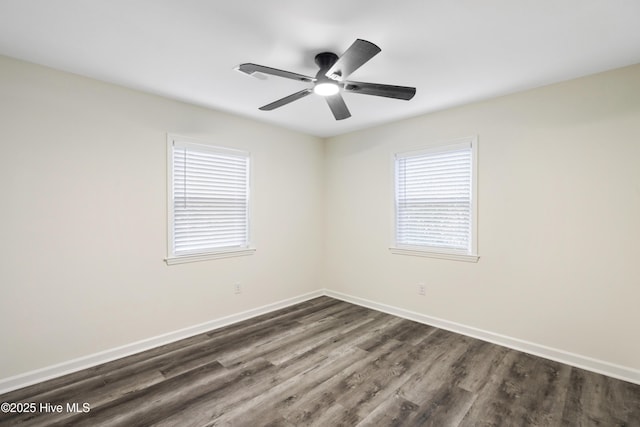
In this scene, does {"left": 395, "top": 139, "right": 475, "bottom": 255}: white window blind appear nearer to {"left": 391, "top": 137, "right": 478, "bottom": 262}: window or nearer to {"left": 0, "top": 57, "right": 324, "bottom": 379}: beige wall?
{"left": 391, "top": 137, "right": 478, "bottom": 262}: window

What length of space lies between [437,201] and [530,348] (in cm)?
170

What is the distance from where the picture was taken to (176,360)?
8.86ft

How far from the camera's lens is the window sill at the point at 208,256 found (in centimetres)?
312

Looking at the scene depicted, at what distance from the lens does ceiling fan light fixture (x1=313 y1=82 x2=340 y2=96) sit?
2.12 metres

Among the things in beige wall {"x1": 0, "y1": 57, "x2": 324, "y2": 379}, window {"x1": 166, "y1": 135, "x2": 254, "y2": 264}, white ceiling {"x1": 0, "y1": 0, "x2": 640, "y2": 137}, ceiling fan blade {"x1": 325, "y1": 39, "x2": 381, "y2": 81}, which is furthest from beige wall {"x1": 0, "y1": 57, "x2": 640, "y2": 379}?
ceiling fan blade {"x1": 325, "y1": 39, "x2": 381, "y2": 81}

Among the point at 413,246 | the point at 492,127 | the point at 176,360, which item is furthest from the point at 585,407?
the point at 176,360

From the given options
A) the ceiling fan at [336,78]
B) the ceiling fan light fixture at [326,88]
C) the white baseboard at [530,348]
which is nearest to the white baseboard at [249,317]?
the white baseboard at [530,348]

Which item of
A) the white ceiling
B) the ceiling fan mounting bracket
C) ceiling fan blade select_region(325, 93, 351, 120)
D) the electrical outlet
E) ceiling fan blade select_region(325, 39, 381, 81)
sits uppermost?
the white ceiling

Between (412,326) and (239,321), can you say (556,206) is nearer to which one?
(412,326)

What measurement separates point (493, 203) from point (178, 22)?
3.13 m

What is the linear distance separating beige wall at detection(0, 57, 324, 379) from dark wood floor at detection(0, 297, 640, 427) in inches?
13.9

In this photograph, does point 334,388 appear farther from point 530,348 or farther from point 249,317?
point 530,348

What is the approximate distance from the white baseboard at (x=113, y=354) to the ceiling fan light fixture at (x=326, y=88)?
2748 mm

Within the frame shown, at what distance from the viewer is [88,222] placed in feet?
8.50
